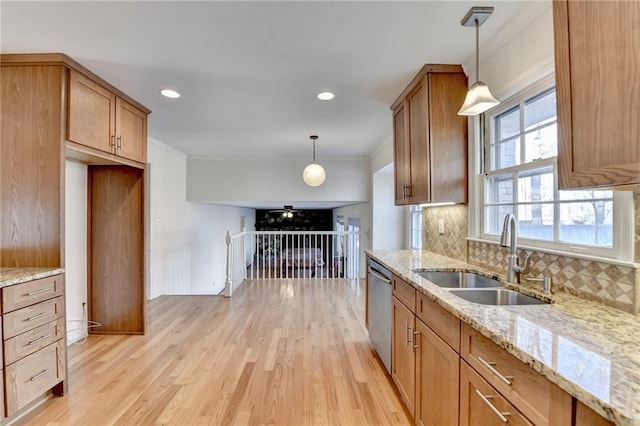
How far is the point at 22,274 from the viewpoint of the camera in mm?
1994

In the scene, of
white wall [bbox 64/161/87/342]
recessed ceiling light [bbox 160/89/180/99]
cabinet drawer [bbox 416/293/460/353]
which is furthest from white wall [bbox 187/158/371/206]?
cabinet drawer [bbox 416/293/460/353]

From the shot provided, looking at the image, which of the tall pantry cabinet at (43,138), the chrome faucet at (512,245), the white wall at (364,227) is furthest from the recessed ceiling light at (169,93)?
the white wall at (364,227)

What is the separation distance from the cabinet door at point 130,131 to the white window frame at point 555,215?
126 inches

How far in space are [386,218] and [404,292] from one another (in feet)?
12.3

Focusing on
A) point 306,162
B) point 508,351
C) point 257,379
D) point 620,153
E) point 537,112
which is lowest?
point 257,379

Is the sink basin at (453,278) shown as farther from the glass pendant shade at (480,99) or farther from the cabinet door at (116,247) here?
the cabinet door at (116,247)

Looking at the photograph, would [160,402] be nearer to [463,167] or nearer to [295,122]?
[463,167]

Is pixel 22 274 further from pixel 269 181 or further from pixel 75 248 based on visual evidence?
pixel 269 181

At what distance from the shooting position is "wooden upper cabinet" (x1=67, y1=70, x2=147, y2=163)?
2393mm

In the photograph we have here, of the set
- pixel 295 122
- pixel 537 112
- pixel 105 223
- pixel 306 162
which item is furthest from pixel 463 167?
pixel 306 162

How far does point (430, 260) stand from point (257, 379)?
1.73m

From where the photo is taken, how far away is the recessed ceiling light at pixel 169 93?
291 centimetres

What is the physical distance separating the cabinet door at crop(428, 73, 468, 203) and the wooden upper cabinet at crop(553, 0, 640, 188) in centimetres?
127

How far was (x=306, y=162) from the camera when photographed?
6164 millimetres
